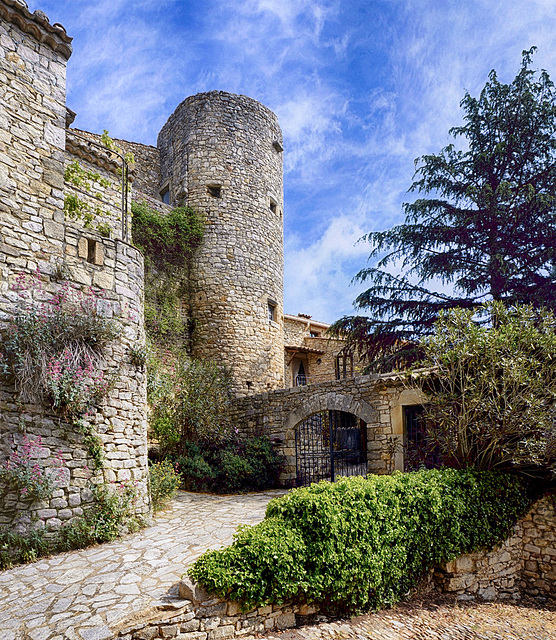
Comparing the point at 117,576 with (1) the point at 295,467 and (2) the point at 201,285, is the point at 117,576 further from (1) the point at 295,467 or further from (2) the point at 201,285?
(2) the point at 201,285

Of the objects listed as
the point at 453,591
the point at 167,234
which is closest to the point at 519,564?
the point at 453,591

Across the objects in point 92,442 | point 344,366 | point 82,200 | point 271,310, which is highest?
point 82,200

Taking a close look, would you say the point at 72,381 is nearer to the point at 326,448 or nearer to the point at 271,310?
the point at 271,310

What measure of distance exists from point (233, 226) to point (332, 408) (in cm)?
588

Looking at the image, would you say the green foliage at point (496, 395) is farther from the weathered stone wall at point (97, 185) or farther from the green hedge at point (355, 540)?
the weathered stone wall at point (97, 185)

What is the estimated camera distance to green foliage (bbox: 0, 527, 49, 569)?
419 centimetres

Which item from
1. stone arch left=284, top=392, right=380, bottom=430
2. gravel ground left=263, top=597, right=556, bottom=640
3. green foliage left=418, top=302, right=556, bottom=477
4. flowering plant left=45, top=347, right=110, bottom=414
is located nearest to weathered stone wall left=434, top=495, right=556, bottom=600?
gravel ground left=263, top=597, right=556, bottom=640

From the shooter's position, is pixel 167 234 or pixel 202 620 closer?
pixel 202 620

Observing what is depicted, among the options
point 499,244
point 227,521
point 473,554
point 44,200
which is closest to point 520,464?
point 473,554

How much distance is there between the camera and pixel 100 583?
362 cm

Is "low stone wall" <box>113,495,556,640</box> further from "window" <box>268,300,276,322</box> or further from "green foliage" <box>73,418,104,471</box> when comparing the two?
"window" <box>268,300,276,322</box>

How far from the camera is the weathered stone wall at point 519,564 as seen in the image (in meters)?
5.43

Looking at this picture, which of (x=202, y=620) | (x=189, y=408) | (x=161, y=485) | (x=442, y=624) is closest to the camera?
(x=202, y=620)

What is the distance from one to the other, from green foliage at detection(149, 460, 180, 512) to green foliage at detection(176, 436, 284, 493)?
954 millimetres
